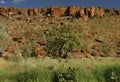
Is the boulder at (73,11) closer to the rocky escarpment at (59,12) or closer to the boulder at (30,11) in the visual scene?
the rocky escarpment at (59,12)

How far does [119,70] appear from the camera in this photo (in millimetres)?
9523

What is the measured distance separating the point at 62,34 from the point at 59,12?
5768 centimetres

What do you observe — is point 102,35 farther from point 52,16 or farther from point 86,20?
point 52,16

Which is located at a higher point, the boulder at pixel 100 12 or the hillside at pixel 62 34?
the boulder at pixel 100 12

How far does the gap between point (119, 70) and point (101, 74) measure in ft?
1.80

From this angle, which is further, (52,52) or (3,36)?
(52,52)

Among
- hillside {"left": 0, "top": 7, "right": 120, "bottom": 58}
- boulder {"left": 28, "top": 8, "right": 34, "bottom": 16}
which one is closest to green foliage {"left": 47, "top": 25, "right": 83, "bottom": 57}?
hillside {"left": 0, "top": 7, "right": 120, "bottom": 58}

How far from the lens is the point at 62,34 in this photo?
38.8 meters

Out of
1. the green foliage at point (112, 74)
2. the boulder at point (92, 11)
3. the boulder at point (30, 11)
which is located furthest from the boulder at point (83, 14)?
the green foliage at point (112, 74)

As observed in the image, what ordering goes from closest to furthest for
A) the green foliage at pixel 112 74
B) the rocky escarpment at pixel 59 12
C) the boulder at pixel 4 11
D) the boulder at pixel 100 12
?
the green foliage at pixel 112 74
the boulder at pixel 100 12
the rocky escarpment at pixel 59 12
the boulder at pixel 4 11

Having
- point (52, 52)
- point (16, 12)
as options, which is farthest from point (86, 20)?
point (52, 52)

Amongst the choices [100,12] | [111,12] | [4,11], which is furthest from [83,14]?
[4,11]

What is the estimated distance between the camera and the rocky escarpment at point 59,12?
286 feet

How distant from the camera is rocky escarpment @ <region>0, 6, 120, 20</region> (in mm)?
87188
